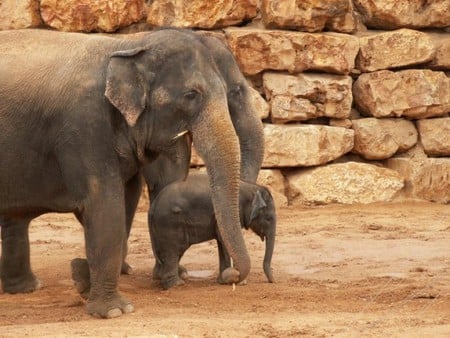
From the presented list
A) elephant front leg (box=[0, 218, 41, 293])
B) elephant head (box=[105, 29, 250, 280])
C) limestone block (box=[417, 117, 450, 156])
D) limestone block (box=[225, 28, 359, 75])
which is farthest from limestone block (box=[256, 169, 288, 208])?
elephant head (box=[105, 29, 250, 280])

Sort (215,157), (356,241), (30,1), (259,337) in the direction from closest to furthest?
1. (259,337)
2. (215,157)
3. (356,241)
4. (30,1)

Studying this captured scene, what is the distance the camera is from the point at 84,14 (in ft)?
40.9

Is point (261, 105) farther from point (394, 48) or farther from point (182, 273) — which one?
point (182, 273)

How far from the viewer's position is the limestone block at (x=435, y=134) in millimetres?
13141

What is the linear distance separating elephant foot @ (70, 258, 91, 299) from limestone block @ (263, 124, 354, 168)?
479 centimetres

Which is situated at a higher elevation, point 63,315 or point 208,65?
point 208,65

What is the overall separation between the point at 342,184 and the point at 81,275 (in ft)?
17.2

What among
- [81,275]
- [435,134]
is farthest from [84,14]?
[81,275]

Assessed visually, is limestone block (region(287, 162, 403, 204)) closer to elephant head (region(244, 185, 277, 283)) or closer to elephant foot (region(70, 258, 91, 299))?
elephant head (region(244, 185, 277, 283))

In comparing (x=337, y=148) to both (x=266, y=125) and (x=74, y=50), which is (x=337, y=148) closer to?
(x=266, y=125)

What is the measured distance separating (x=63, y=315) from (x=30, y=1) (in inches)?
216

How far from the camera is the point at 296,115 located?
41.9 ft

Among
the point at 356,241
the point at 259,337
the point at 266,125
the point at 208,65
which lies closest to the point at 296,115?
the point at 266,125

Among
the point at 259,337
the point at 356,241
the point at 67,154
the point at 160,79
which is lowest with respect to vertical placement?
the point at 356,241
